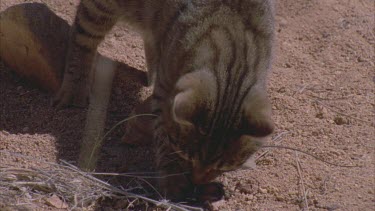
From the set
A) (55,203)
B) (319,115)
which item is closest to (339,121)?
(319,115)

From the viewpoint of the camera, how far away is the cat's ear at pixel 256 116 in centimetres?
388

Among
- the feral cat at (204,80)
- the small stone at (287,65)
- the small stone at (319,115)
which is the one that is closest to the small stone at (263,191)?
the feral cat at (204,80)

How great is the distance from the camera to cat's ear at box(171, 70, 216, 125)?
3766 millimetres

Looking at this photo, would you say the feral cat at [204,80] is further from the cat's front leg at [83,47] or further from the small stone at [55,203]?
the small stone at [55,203]

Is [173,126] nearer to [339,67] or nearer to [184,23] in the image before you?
Answer: [184,23]

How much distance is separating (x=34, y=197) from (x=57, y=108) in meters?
1.35

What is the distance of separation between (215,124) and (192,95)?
0.74 feet

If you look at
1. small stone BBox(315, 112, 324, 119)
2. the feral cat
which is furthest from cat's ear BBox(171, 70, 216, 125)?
small stone BBox(315, 112, 324, 119)

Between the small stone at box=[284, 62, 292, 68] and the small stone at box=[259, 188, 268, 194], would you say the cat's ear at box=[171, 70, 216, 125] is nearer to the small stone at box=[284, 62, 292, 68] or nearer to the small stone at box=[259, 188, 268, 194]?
the small stone at box=[259, 188, 268, 194]

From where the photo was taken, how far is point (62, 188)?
434cm

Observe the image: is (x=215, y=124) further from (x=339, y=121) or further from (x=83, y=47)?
(x=83, y=47)

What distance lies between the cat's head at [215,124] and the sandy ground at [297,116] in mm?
520

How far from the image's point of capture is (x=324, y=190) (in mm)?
4516

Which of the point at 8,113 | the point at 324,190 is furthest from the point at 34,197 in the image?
the point at 324,190
